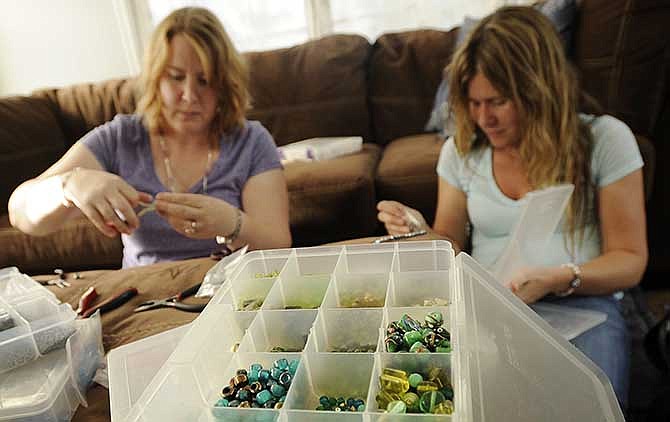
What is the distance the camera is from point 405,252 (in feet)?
2.03

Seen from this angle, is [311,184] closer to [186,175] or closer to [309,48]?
[186,175]

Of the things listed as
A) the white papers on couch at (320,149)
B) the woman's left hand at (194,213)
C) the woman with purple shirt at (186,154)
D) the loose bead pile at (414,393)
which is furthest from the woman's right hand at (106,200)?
the white papers on couch at (320,149)

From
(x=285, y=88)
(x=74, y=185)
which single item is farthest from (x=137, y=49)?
(x=74, y=185)

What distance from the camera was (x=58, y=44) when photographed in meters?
3.03

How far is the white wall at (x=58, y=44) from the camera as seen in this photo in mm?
2938

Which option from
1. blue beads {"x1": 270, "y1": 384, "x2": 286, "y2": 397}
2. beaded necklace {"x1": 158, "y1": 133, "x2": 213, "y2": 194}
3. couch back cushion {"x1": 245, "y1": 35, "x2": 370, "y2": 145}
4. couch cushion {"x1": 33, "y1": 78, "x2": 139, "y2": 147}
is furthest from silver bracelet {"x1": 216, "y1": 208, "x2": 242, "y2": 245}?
couch cushion {"x1": 33, "y1": 78, "x2": 139, "y2": 147}

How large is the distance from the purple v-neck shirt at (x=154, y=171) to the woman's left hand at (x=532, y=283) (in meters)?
0.68

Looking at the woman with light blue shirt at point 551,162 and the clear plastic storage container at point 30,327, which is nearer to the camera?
the clear plastic storage container at point 30,327

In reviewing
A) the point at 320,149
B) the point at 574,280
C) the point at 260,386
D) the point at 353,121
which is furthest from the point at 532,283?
the point at 353,121

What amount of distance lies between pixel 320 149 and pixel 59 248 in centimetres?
110

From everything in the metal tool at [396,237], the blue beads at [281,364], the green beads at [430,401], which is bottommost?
the metal tool at [396,237]

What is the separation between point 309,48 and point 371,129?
18.9 inches

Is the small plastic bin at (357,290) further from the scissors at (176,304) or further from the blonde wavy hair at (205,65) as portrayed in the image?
the blonde wavy hair at (205,65)

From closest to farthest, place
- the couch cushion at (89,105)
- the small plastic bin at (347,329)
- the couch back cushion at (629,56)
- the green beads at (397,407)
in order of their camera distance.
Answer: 1. the green beads at (397,407)
2. the small plastic bin at (347,329)
3. the couch back cushion at (629,56)
4. the couch cushion at (89,105)
